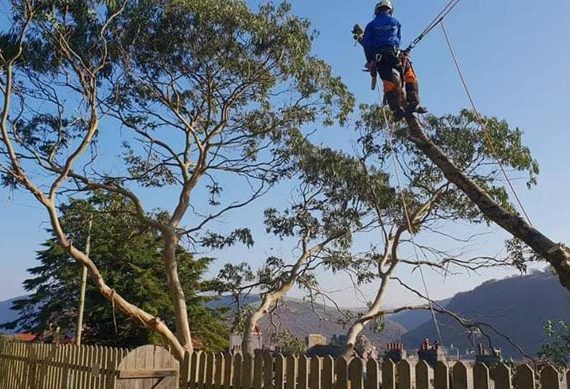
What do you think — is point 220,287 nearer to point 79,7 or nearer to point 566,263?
point 79,7

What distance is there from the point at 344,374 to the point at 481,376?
1.19 meters

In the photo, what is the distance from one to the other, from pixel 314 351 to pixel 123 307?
32.7 ft

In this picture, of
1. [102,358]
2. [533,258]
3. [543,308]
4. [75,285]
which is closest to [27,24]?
[102,358]

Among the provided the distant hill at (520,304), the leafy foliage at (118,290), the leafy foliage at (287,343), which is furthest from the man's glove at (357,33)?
the distant hill at (520,304)

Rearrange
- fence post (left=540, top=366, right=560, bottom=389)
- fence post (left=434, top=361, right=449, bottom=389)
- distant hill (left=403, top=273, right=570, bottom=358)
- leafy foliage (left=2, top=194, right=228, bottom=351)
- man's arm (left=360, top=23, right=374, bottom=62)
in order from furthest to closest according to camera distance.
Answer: distant hill (left=403, top=273, right=570, bottom=358) → leafy foliage (left=2, top=194, right=228, bottom=351) → man's arm (left=360, top=23, right=374, bottom=62) → fence post (left=434, top=361, right=449, bottom=389) → fence post (left=540, top=366, right=560, bottom=389)

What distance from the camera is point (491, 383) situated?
375 cm

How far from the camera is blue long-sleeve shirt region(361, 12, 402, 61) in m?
5.49

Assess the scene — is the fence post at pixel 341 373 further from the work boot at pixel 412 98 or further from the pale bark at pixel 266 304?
the pale bark at pixel 266 304

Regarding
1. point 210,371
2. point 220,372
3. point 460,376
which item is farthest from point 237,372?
point 460,376

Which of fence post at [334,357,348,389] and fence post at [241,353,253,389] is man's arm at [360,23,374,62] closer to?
fence post at [334,357,348,389]

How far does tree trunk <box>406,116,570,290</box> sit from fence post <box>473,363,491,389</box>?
0.81m

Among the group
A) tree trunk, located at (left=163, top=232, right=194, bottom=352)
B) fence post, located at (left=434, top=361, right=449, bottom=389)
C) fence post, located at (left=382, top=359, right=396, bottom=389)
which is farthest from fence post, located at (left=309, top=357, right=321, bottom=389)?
tree trunk, located at (left=163, top=232, right=194, bottom=352)

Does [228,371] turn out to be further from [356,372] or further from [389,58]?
[389,58]

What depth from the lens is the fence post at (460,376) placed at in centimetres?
384
